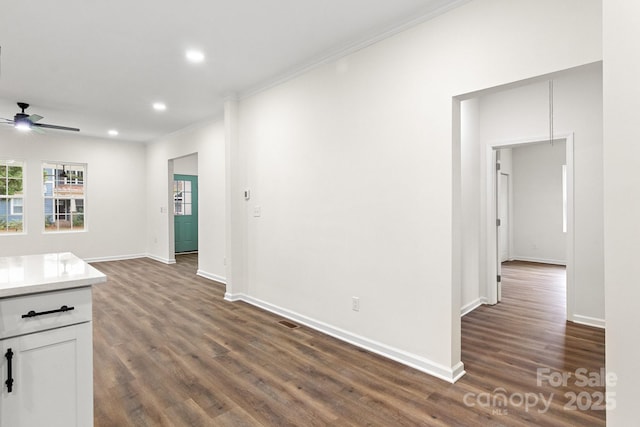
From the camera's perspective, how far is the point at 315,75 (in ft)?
11.8

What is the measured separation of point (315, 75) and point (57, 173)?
664 centimetres

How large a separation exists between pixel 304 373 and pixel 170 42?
3.18 m

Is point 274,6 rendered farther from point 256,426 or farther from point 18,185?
point 18,185

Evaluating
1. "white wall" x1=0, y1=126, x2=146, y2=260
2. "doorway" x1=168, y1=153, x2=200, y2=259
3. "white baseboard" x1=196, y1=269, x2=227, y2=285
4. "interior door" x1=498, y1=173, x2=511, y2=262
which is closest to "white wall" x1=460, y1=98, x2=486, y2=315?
"white baseboard" x1=196, y1=269, x2=227, y2=285

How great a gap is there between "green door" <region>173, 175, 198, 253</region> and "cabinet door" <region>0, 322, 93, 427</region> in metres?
7.95

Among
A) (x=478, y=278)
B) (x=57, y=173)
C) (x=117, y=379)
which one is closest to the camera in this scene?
(x=117, y=379)

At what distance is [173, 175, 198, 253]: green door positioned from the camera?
29.9 feet

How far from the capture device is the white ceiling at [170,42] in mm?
2613

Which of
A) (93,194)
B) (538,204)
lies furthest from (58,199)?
(538,204)

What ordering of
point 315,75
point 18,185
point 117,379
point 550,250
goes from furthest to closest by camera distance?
point 550,250 < point 18,185 < point 315,75 < point 117,379

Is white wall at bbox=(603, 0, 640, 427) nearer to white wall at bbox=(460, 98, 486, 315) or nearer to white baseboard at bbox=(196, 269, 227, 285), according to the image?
white wall at bbox=(460, 98, 486, 315)

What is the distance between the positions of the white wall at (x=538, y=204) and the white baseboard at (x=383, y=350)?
6537mm

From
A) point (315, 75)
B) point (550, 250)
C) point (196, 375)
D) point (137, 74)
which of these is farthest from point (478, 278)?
point (137, 74)

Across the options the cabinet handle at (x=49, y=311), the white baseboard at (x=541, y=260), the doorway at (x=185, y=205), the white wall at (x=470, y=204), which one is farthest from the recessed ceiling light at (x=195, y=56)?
the white baseboard at (x=541, y=260)
